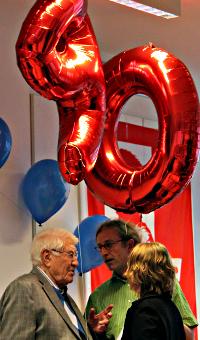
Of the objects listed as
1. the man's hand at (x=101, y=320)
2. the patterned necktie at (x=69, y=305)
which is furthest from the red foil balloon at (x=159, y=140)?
the man's hand at (x=101, y=320)

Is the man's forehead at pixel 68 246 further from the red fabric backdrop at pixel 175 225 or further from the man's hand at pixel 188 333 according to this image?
the red fabric backdrop at pixel 175 225

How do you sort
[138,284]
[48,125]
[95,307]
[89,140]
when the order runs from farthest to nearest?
[48,125] < [95,307] < [138,284] < [89,140]

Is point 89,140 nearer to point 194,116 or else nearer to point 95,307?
point 194,116

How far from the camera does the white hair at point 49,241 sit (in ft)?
12.9

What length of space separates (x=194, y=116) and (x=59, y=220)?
3.13m

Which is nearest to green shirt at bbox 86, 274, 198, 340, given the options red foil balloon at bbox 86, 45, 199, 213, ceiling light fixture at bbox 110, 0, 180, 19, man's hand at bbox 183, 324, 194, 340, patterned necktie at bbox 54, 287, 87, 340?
man's hand at bbox 183, 324, 194, 340

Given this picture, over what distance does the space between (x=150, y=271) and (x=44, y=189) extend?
1.36m

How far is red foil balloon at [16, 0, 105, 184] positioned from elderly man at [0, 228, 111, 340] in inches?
56.9

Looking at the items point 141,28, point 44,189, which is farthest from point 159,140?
point 141,28

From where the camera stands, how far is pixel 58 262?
12.8 ft

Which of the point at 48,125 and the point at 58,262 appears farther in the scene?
the point at 48,125

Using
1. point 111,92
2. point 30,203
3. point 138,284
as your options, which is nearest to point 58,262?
point 138,284

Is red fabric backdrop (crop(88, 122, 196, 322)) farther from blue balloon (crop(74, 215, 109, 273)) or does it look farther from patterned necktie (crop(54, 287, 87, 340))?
patterned necktie (crop(54, 287, 87, 340))

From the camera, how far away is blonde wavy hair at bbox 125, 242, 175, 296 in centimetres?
353
